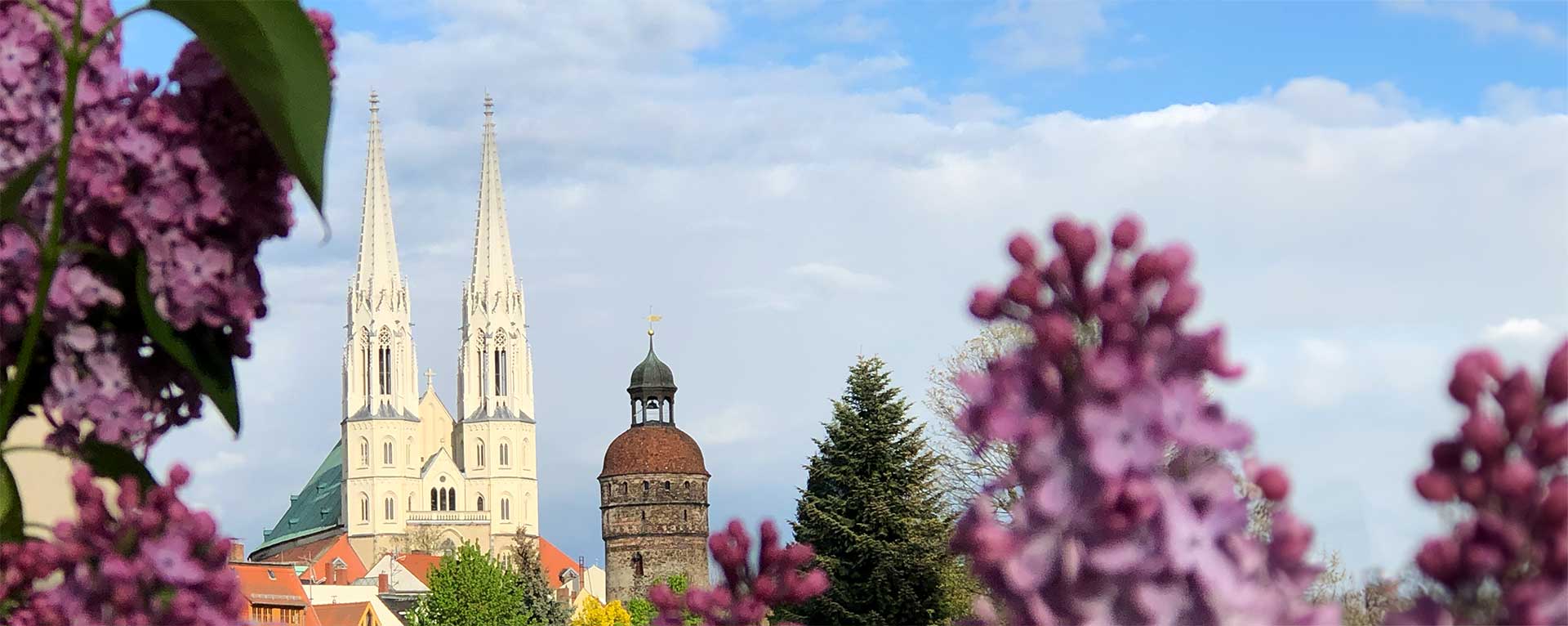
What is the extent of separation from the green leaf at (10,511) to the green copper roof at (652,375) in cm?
8308

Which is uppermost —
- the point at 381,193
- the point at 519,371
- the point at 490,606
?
the point at 381,193

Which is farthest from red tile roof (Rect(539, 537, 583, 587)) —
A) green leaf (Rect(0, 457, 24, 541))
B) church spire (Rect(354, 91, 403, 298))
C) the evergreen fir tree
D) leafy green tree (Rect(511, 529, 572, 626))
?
green leaf (Rect(0, 457, 24, 541))

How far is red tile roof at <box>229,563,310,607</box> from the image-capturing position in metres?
49.7

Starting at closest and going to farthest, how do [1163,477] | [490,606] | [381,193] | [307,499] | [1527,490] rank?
[1527,490] → [1163,477] → [490,606] → [381,193] → [307,499]

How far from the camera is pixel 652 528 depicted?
8294 centimetres

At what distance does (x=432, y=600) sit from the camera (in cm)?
6731

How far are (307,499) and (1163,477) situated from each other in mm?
129483

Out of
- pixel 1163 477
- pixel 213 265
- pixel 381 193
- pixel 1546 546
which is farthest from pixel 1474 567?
pixel 381 193

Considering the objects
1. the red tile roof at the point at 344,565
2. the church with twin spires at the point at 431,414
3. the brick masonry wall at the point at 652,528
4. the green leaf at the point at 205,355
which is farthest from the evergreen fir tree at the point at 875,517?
the church with twin spires at the point at 431,414

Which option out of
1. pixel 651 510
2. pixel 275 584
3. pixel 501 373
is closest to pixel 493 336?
pixel 501 373

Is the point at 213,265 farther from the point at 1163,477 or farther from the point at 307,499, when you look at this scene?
the point at 307,499

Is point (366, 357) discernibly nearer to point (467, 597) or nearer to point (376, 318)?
point (376, 318)

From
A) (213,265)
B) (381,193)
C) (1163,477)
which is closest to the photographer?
(1163,477)

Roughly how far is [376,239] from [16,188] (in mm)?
112342
